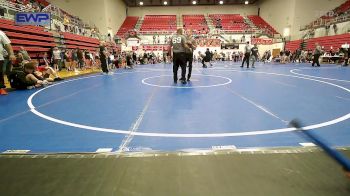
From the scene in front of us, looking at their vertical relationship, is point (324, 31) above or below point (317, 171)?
above

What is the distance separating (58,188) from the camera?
5.35ft

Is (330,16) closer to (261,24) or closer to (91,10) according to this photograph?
(261,24)

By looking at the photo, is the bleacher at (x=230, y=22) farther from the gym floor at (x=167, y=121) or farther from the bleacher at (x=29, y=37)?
the gym floor at (x=167, y=121)

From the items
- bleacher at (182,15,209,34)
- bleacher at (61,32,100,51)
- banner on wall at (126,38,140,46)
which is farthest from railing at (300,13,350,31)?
bleacher at (61,32,100,51)

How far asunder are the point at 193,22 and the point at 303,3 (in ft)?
51.2

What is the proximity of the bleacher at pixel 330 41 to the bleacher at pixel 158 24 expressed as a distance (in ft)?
58.9

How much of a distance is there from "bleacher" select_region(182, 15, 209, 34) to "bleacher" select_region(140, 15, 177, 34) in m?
1.90

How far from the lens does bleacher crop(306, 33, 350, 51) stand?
67.8 feet

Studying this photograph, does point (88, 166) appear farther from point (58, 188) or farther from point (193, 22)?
point (193, 22)

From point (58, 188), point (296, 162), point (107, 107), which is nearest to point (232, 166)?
point (296, 162)

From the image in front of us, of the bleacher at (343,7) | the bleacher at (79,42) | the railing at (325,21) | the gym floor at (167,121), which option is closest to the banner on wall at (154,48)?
the bleacher at (79,42)

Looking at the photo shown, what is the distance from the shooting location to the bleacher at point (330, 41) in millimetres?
20656

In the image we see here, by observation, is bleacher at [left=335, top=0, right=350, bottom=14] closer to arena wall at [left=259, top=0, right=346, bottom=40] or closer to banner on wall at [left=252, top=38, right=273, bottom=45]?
arena wall at [left=259, top=0, right=346, bottom=40]

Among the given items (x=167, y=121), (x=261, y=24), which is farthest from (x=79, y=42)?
(x=261, y=24)
